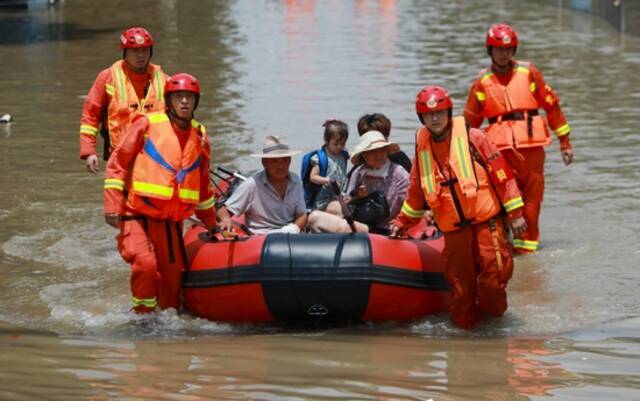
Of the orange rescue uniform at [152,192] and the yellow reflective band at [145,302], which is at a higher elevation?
the orange rescue uniform at [152,192]

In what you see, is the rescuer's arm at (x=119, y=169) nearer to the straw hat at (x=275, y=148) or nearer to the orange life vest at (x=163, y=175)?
the orange life vest at (x=163, y=175)

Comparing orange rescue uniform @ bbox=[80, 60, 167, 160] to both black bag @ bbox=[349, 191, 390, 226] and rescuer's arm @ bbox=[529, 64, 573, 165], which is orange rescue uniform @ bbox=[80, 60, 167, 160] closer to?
black bag @ bbox=[349, 191, 390, 226]

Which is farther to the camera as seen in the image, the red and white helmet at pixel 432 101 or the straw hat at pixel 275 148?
the straw hat at pixel 275 148

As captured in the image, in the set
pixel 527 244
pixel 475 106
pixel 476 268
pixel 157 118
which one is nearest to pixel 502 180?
pixel 476 268

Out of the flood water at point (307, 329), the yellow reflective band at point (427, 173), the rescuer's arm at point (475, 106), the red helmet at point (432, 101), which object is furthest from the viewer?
the rescuer's arm at point (475, 106)

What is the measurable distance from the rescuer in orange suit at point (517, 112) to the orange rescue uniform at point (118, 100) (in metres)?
2.29

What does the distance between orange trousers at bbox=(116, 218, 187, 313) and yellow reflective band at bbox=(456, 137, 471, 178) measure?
177 centimetres

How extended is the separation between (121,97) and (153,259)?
2.00 metres

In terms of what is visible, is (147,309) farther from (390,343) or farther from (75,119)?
(75,119)

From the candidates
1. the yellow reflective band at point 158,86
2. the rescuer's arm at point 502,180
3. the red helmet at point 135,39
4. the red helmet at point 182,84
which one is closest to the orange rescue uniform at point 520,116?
the rescuer's arm at point 502,180

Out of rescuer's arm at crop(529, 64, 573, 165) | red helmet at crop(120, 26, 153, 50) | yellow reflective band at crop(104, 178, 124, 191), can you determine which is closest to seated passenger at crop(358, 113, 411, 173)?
rescuer's arm at crop(529, 64, 573, 165)

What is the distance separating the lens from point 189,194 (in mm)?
8539

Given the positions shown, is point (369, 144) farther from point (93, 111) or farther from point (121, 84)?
point (93, 111)

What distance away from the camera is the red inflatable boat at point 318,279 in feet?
27.7
